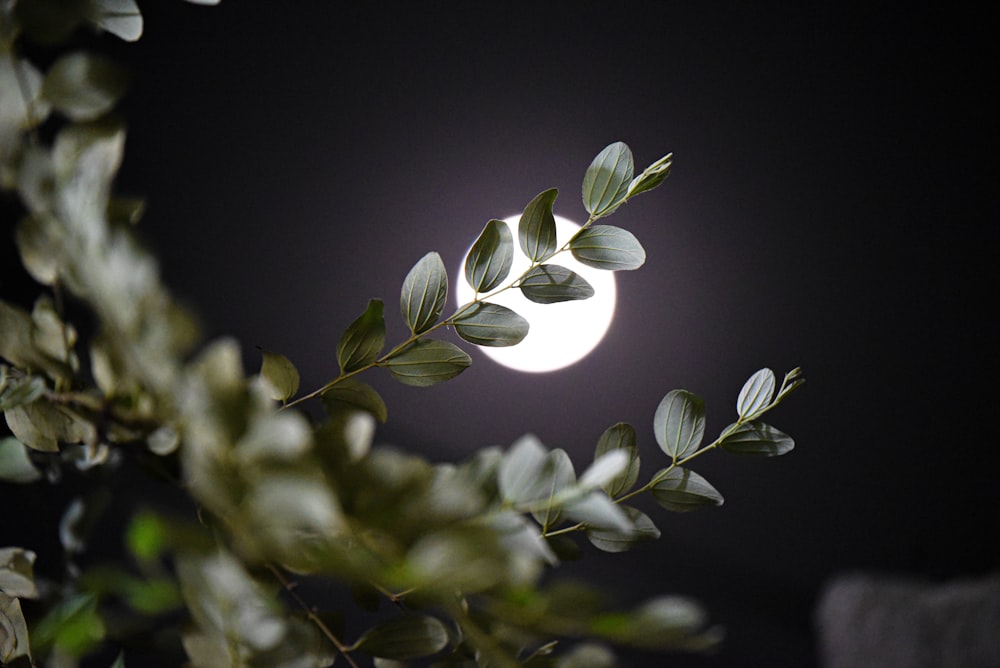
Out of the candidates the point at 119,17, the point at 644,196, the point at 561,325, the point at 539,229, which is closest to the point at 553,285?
the point at 539,229

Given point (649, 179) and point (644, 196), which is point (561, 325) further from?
point (649, 179)

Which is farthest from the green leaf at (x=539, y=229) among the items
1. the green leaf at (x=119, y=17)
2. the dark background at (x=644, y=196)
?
the dark background at (x=644, y=196)

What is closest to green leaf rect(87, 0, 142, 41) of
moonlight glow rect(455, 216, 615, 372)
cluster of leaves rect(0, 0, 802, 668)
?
cluster of leaves rect(0, 0, 802, 668)

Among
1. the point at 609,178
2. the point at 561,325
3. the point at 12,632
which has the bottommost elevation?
the point at 561,325

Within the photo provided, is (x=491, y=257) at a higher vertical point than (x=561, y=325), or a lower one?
higher

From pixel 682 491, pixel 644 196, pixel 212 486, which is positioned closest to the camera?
pixel 212 486

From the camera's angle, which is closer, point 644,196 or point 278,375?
point 278,375

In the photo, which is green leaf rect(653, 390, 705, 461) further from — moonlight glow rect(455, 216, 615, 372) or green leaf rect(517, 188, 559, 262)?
moonlight glow rect(455, 216, 615, 372)
